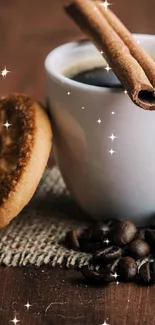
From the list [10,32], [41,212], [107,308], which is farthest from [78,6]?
[10,32]

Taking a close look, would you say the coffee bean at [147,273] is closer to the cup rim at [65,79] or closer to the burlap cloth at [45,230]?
the burlap cloth at [45,230]

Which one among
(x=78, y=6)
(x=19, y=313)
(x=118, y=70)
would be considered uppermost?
(x=78, y=6)

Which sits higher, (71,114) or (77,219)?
(71,114)

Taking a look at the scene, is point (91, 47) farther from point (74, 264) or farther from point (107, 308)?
point (107, 308)

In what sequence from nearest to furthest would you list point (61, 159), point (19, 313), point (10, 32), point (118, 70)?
point (19, 313)
point (118, 70)
point (61, 159)
point (10, 32)

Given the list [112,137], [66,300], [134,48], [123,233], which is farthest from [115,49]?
[66,300]

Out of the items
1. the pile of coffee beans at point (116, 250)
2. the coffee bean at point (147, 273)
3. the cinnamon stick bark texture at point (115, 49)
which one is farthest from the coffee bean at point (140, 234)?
the cinnamon stick bark texture at point (115, 49)
